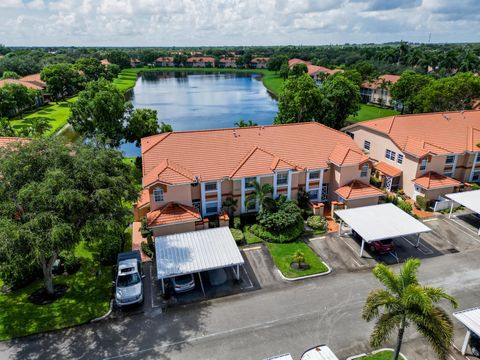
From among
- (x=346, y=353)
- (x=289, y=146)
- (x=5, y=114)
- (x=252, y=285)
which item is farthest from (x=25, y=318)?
(x=5, y=114)

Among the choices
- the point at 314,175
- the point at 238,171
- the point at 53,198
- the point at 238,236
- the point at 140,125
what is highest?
the point at 53,198

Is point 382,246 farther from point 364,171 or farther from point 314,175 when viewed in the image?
point 314,175

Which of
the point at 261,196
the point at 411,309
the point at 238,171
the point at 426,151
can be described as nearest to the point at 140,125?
the point at 238,171

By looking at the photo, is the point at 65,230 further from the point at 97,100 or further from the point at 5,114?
the point at 5,114

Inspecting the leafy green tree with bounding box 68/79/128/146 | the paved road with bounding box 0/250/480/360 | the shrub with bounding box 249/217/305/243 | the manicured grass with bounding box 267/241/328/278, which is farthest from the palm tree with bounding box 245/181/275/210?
the leafy green tree with bounding box 68/79/128/146

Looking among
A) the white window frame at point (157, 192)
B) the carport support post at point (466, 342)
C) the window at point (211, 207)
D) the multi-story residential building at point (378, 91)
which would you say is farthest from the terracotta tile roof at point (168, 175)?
the multi-story residential building at point (378, 91)

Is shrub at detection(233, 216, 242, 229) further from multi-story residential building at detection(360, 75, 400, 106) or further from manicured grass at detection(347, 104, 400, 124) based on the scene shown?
multi-story residential building at detection(360, 75, 400, 106)

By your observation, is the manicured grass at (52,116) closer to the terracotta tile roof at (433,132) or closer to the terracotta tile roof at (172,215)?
the terracotta tile roof at (172,215)
